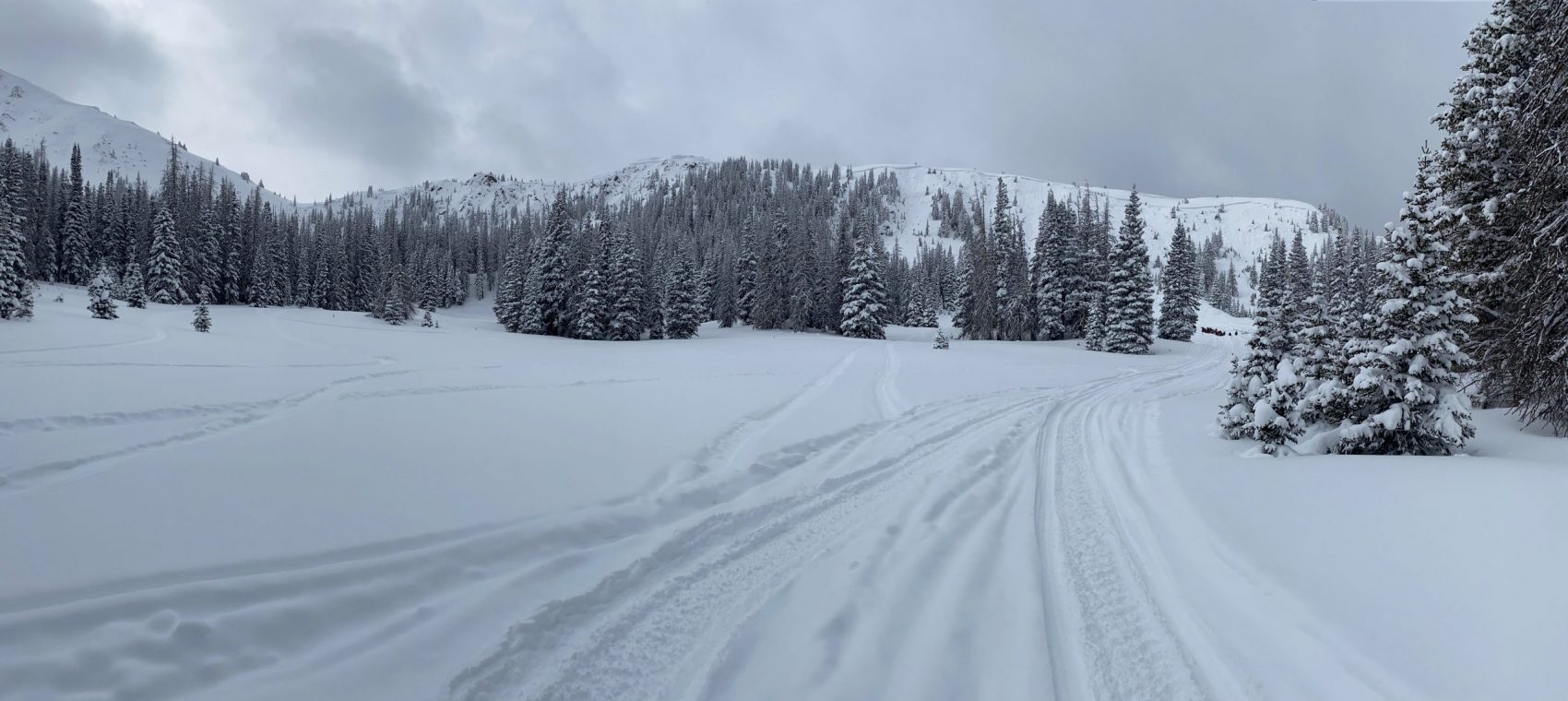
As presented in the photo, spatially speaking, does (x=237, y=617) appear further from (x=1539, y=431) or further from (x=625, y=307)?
(x=625, y=307)

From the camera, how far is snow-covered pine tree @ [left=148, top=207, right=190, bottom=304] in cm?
5325

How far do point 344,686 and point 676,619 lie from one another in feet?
5.72

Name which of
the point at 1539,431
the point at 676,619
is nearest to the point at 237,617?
the point at 676,619

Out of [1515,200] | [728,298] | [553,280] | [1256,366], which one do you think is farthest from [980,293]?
[1256,366]

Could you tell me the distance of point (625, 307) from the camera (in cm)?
4506

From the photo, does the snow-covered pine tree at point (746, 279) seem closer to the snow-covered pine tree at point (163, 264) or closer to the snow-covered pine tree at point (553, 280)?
the snow-covered pine tree at point (553, 280)

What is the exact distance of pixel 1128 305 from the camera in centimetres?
3919

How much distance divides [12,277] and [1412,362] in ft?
144

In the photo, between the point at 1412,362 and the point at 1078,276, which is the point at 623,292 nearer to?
the point at 1078,276

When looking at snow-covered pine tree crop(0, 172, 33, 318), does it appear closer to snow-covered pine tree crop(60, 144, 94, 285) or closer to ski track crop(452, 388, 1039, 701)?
ski track crop(452, 388, 1039, 701)

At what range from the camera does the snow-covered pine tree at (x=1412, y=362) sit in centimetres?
823

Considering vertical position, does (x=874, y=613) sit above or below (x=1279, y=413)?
below

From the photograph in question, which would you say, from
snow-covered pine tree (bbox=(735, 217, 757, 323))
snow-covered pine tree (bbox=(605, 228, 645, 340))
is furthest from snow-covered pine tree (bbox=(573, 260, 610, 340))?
snow-covered pine tree (bbox=(735, 217, 757, 323))

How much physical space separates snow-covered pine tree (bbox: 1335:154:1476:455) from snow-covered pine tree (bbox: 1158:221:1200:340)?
46999mm
